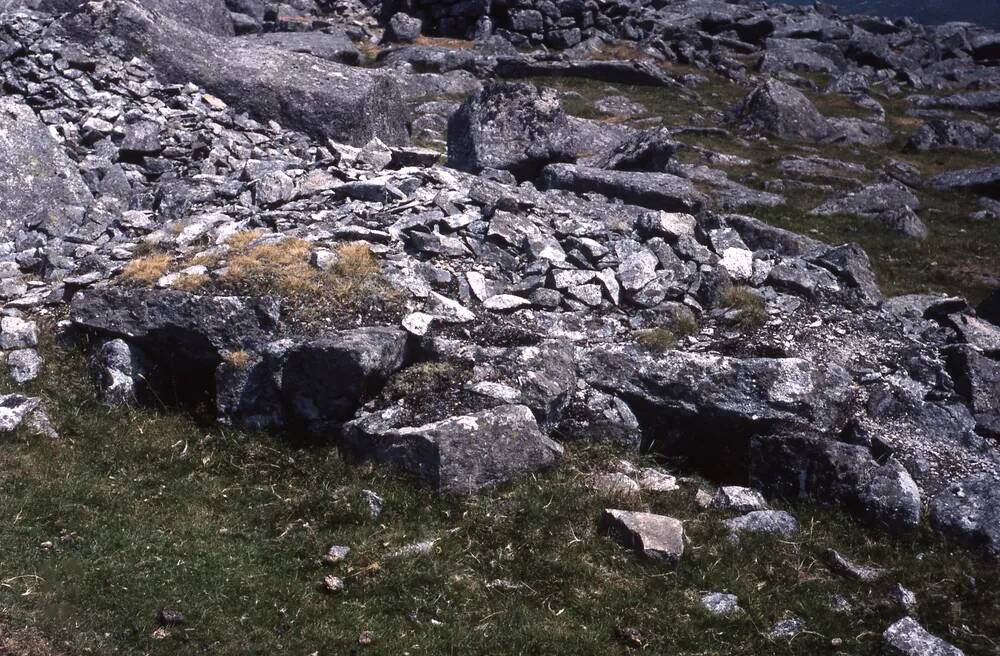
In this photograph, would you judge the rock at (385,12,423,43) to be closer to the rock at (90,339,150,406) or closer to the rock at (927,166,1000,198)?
the rock at (927,166,1000,198)

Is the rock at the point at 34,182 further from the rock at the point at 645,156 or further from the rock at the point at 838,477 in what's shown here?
the rock at the point at 645,156

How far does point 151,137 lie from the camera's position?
1888 cm

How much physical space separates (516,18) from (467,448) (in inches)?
1864

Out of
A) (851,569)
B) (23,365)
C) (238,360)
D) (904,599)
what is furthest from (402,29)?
(904,599)

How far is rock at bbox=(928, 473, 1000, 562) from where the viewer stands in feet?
31.2

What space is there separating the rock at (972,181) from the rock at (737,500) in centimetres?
2364

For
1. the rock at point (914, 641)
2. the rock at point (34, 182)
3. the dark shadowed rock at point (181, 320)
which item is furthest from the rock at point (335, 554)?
the rock at point (34, 182)

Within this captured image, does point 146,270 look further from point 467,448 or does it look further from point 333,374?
point 467,448

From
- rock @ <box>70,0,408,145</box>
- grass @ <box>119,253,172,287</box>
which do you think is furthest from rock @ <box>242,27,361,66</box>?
grass @ <box>119,253,172,287</box>

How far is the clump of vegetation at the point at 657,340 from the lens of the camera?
474 inches

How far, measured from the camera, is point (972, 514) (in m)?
9.73

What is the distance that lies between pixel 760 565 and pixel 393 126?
17228mm

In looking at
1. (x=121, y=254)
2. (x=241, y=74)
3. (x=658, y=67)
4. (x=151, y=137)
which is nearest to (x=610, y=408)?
(x=121, y=254)

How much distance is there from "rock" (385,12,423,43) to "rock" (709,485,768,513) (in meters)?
44.8
